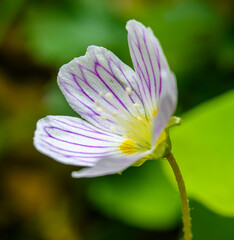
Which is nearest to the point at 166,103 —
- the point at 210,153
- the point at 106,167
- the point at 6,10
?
the point at 106,167

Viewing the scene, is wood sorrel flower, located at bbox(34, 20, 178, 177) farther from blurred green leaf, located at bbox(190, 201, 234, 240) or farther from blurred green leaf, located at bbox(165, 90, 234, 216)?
blurred green leaf, located at bbox(190, 201, 234, 240)

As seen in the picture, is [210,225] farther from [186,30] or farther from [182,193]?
[186,30]

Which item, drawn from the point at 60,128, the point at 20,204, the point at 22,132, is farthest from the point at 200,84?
the point at 60,128

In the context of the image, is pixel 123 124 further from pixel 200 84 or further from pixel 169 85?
pixel 200 84

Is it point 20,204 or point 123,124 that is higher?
point 123,124

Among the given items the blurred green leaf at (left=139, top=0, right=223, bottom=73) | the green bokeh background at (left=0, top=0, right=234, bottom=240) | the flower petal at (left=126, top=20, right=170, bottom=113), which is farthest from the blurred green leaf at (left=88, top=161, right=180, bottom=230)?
the flower petal at (left=126, top=20, right=170, bottom=113)

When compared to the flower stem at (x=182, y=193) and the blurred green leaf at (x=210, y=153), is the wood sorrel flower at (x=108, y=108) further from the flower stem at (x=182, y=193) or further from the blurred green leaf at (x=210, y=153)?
the blurred green leaf at (x=210, y=153)

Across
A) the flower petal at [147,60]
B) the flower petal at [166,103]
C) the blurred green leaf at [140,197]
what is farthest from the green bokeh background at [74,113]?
the flower petal at [166,103]

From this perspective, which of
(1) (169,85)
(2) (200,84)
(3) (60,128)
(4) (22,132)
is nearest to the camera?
(1) (169,85)
